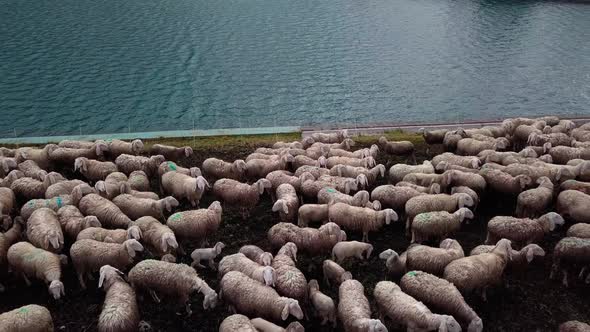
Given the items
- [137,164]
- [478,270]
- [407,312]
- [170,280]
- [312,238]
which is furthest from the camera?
[137,164]

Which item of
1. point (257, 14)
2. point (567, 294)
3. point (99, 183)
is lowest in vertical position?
point (567, 294)

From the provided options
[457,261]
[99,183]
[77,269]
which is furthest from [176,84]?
[457,261]

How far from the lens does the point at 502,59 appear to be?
90.4 ft

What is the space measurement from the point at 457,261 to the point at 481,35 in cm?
2652

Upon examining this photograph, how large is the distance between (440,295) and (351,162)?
534 cm

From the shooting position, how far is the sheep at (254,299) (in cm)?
798

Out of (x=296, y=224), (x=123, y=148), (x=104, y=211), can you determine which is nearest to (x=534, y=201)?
(x=296, y=224)

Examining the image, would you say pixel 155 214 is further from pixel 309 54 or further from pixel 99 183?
pixel 309 54

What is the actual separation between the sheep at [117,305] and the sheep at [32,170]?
461 centimetres

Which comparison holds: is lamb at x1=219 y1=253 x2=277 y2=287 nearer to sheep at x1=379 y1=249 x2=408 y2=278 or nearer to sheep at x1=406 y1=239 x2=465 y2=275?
sheep at x1=379 y1=249 x2=408 y2=278

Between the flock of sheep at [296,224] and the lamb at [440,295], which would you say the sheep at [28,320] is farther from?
the lamb at [440,295]

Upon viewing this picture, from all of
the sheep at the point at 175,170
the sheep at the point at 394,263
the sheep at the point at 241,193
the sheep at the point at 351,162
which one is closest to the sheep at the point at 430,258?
the sheep at the point at 394,263

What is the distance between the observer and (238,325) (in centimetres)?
749

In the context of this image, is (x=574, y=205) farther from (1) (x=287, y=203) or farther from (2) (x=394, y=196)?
(1) (x=287, y=203)
